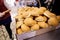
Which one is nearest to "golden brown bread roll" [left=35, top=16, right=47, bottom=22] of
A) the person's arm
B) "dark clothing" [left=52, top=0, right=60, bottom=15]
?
"dark clothing" [left=52, top=0, right=60, bottom=15]

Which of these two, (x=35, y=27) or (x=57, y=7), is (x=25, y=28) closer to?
(x=35, y=27)

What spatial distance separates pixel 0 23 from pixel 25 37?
40 centimetres

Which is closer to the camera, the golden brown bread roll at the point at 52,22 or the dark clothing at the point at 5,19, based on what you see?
the golden brown bread roll at the point at 52,22

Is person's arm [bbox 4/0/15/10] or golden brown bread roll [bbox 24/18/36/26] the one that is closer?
golden brown bread roll [bbox 24/18/36/26]

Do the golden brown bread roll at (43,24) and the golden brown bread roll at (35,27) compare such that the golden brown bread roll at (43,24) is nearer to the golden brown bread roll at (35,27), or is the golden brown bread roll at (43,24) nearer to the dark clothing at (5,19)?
the golden brown bread roll at (35,27)

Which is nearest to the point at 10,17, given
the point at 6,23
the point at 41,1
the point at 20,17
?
the point at 6,23

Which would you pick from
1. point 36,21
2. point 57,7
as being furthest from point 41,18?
point 57,7

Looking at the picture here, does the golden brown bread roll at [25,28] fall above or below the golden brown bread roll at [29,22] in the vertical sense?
below

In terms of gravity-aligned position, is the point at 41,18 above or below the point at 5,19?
above

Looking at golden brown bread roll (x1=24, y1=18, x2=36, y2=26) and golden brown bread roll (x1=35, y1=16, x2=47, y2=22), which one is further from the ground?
golden brown bread roll (x1=35, y1=16, x2=47, y2=22)

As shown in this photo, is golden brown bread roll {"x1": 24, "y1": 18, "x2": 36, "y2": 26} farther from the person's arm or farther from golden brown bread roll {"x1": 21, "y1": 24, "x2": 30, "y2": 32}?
the person's arm

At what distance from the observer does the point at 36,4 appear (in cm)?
113

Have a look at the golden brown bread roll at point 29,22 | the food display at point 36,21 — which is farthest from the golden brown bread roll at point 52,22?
the golden brown bread roll at point 29,22

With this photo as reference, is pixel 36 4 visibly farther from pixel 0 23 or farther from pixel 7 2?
pixel 0 23
